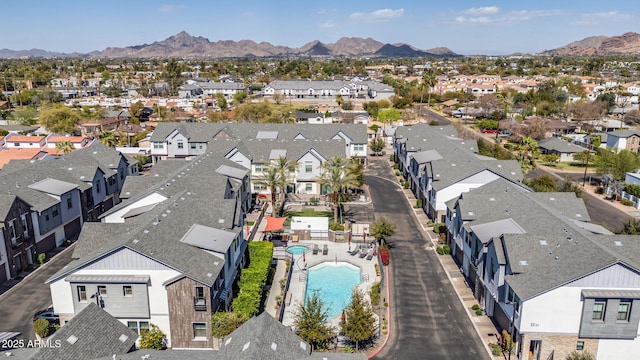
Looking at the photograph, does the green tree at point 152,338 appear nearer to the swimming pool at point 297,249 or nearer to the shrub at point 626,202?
the swimming pool at point 297,249

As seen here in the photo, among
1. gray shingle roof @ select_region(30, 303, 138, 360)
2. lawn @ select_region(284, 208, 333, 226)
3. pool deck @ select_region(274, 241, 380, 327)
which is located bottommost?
pool deck @ select_region(274, 241, 380, 327)

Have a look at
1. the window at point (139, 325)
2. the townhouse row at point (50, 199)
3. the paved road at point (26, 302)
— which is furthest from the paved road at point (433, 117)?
the window at point (139, 325)

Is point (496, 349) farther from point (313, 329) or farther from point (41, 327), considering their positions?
point (41, 327)

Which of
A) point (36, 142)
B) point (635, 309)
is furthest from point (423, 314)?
point (36, 142)

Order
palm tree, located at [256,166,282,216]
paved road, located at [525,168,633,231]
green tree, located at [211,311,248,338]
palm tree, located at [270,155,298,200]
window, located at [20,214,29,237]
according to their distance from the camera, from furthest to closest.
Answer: palm tree, located at [270,155,298,200], paved road, located at [525,168,633,231], palm tree, located at [256,166,282,216], window, located at [20,214,29,237], green tree, located at [211,311,248,338]

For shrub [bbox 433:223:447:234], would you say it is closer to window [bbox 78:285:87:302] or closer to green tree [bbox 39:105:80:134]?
window [bbox 78:285:87:302]

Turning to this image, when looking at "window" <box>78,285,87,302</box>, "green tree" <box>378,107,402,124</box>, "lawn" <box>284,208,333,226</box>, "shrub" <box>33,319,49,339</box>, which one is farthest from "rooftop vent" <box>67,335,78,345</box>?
"green tree" <box>378,107,402,124</box>
